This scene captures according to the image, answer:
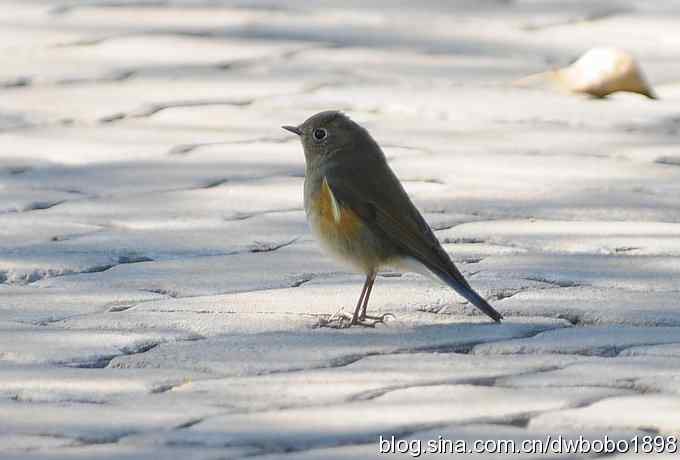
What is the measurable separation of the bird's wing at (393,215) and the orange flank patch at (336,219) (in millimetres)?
16

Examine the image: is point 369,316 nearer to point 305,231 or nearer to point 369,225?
point 369,225

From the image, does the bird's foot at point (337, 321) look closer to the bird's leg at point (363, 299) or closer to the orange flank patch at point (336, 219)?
the bird's leg at point (363, 299)

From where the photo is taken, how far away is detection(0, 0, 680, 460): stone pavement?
158 inches

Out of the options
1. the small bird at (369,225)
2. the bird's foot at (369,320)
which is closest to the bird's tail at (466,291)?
the small bird at (369,225)

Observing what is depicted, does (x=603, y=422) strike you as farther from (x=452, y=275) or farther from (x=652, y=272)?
(x=652, y=272)

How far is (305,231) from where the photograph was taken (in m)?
6.10

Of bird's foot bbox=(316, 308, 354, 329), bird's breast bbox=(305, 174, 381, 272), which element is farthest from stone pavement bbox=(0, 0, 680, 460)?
bird's breast bbox=(305, 174, 381, 272)

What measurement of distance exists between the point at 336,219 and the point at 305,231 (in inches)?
40.3

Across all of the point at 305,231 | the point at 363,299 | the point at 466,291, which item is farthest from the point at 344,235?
the point at 305,231

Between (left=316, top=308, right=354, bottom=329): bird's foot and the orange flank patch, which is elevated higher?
the orange flank patch

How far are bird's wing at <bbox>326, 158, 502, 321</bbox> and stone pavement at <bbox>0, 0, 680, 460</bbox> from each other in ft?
0.42

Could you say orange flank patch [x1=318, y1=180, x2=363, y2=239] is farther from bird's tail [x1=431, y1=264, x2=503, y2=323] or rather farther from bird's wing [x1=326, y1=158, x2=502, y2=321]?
bird's tail [x1=431, y1=264, x2=503, y2=323]

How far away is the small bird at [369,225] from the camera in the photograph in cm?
494

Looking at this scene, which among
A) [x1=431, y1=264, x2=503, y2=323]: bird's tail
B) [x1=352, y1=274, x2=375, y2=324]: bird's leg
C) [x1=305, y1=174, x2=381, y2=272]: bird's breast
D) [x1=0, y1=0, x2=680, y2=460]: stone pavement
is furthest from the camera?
[x1=305, y1=174, x2=381, y2=272]: bird's breast
